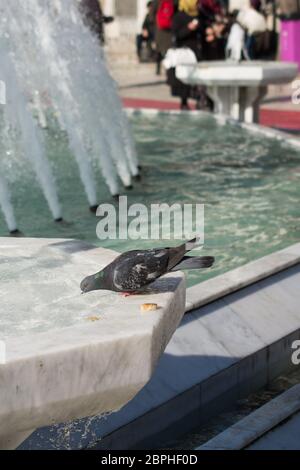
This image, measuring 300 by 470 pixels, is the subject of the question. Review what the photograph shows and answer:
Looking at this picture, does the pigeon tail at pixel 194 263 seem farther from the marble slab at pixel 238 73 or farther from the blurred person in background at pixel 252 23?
the blurred person in background at pixel 252 23

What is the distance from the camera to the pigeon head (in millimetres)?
3525

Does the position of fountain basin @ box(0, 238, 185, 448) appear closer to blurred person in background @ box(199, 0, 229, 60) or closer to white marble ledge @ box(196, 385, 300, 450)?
white marble ledge @ box(196, 385, 300, 450)

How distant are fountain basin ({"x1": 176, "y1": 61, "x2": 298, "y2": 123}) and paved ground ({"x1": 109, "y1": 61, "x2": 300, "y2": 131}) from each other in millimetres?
565

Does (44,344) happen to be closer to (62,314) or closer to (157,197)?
(62,314)

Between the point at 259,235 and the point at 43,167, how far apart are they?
189 cm

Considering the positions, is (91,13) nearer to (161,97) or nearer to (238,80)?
(238,80)

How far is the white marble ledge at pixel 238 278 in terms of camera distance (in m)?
5.52

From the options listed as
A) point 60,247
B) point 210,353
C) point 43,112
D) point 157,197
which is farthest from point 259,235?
point 43,112

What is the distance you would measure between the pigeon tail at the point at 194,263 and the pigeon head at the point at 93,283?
246 millimetres

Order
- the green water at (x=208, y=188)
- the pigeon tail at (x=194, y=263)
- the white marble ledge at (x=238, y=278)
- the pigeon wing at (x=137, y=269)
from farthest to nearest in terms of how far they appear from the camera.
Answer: the green water at (x=208, y=188) < the white marble ledge at (x=238, y=278) < the pigeon tail at (x=194, y=263) < the pigeon wing at (x=137, y=269)

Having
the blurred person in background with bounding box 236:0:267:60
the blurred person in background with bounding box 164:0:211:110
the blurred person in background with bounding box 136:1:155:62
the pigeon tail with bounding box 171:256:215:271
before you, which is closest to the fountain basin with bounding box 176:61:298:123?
the blurred person in background with bounding box 164:0:211:110

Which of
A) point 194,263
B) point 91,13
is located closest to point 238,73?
point 91,13

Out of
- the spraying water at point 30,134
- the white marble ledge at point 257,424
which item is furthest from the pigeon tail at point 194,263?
the spraying water at point 30,134

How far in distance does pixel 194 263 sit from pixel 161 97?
15.0 metres
